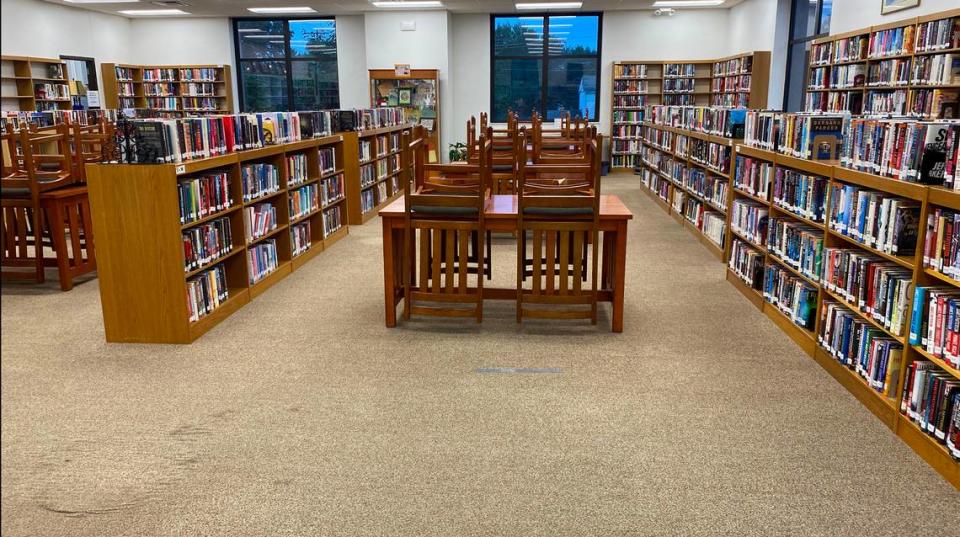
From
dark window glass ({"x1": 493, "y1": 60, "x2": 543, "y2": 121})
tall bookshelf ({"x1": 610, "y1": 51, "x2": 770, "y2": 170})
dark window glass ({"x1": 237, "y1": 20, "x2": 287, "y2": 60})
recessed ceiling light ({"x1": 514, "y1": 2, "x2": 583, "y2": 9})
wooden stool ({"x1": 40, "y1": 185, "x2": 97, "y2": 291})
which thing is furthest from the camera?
dark window glass ({"x1": 237, "y1": 20, "x2": 287, "y2": 60})

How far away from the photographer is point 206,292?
4.45m

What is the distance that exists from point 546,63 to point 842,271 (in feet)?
38.7

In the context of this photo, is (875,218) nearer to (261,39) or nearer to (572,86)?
(572,86)

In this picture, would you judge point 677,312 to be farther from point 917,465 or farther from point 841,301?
point 917,465

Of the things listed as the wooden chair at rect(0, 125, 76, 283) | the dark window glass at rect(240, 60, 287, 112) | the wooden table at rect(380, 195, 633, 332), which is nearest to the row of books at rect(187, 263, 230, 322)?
the wooden table at rect(380, 195, 633, 332)

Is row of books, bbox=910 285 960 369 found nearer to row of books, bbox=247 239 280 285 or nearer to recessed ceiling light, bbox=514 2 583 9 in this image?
row of books, bbox=247 239 280 285

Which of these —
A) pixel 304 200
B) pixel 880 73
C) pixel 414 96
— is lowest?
pixel 304 200

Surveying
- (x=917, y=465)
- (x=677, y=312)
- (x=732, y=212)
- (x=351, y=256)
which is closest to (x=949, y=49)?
(x=732, y=212)

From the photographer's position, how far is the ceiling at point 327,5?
40.5 ft

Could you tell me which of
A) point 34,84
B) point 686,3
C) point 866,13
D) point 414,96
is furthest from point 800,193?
point 34,84

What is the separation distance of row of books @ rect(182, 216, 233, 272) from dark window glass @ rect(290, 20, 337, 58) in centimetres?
1097

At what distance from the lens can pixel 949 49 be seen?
677 centimetres

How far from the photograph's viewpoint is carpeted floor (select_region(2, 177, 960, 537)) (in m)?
2.45

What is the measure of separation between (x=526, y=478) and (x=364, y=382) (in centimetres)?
124
